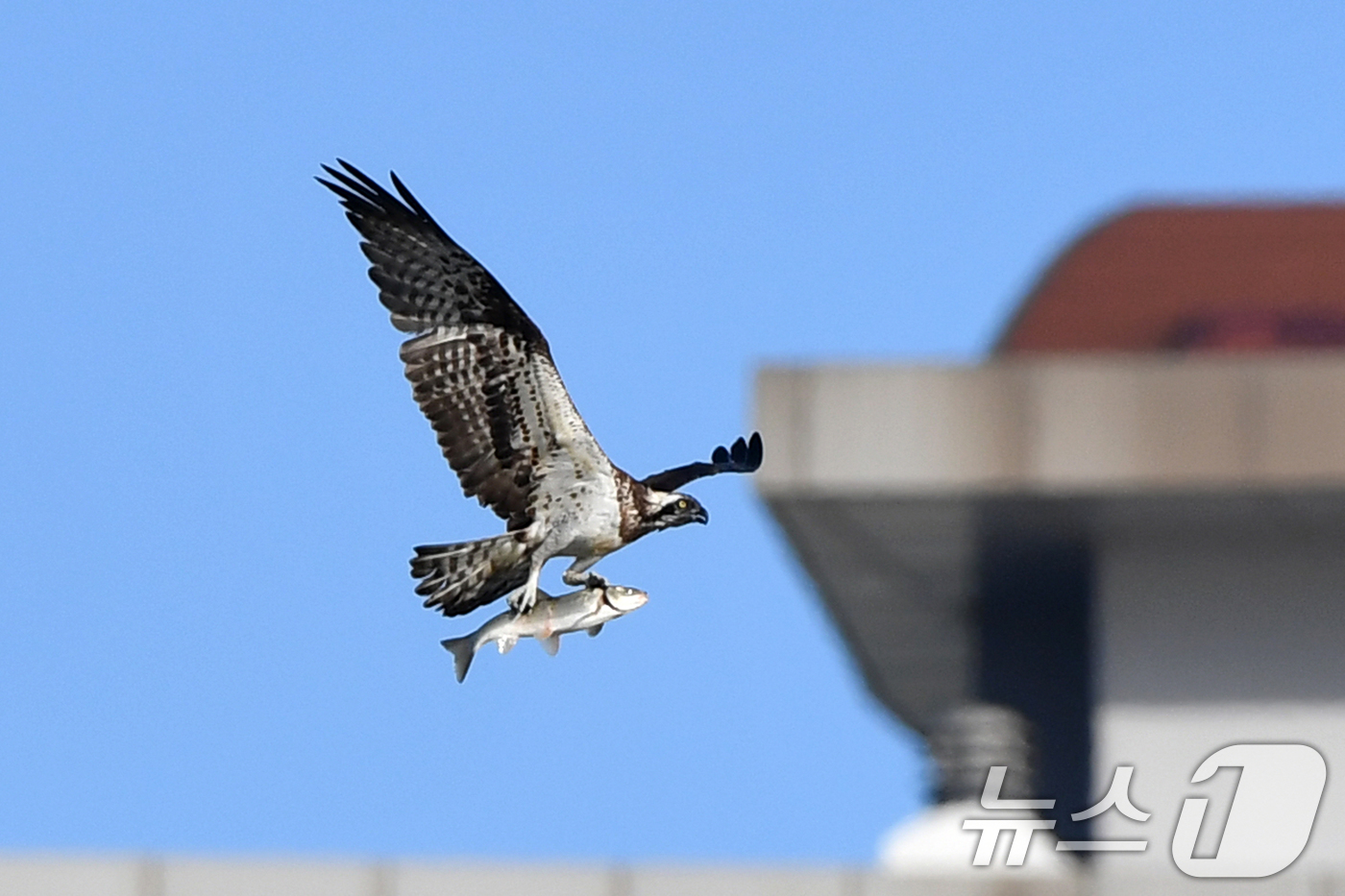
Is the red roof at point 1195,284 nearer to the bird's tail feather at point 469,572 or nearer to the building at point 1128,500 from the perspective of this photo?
the building at point 1128,500

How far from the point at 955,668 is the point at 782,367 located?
6797 mm

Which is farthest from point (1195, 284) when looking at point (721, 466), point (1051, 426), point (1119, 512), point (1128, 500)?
point (721, 466)

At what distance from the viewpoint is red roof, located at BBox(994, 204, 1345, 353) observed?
17062mm

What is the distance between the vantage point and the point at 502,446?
10.5 metres

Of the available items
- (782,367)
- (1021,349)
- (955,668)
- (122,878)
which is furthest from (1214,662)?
(122,878)

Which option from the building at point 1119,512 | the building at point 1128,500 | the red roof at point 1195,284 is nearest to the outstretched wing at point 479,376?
the building at point 1119,512

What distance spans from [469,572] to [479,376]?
75 centimetres

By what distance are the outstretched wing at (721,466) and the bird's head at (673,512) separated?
0.17 metres

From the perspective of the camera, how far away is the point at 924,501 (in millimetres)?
16156

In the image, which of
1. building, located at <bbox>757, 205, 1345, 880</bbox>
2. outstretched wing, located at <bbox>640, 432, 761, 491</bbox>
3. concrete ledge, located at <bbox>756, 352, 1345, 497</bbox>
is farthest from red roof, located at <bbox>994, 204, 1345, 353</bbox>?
outstretched wing, located at <bbox>640, 432, 761, 491</bbox>

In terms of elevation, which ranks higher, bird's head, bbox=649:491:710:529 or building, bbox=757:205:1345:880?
bird's head, bbox=649:491:710:529

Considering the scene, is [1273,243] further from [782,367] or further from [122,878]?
[122,878]

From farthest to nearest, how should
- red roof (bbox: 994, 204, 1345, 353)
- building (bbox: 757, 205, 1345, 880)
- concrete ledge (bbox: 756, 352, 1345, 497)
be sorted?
red roof (bbox: 994, 204, 1345, 353)
building (bbox: 757, 205, 1345, 880)
concrete ledge (bbox: 756, 352, 1345, 497)

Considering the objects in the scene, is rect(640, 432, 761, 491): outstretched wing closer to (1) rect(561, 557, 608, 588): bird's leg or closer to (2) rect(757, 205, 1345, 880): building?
(1) rect(561, 557, 608, 588): bird's leg
